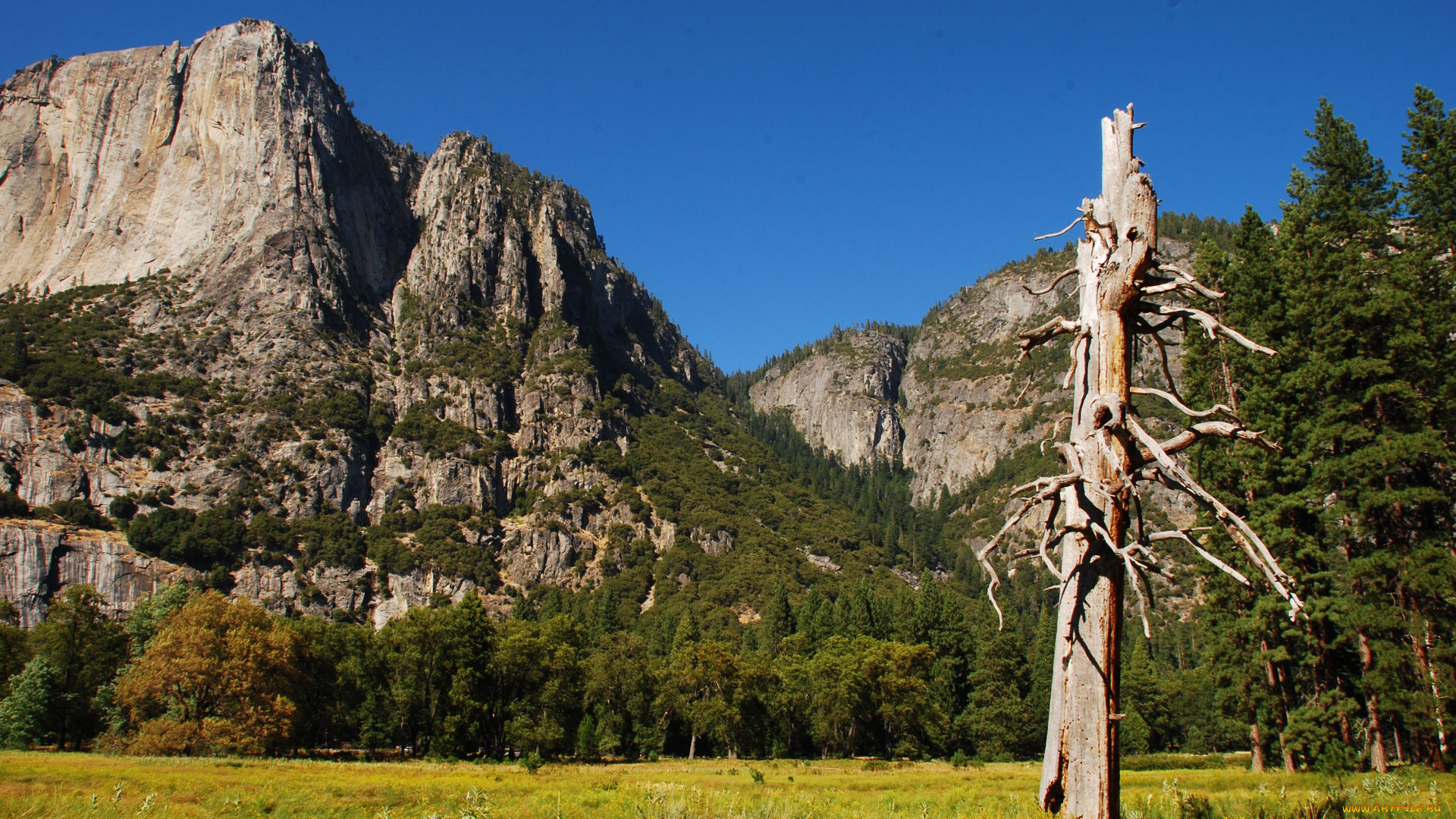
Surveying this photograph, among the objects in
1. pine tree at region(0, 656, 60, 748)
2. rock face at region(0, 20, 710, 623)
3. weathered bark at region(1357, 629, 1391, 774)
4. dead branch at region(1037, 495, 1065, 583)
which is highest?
rock face at region(0, 20, 710, 623)

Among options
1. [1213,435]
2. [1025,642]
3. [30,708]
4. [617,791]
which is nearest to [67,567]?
[30,708]

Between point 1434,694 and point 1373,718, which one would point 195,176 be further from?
point 1434,694

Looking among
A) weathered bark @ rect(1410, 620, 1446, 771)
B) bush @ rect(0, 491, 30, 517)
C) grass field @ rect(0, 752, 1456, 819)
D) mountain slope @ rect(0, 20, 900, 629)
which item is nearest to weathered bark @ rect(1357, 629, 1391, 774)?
weathered bark @ rect(1410, 620, 1446, 771)

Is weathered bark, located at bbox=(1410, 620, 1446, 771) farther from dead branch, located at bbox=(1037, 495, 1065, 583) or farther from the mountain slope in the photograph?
the mountain slope

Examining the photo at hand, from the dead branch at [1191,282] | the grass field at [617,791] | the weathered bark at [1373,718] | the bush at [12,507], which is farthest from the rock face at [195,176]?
the dead branch at [1191,282]

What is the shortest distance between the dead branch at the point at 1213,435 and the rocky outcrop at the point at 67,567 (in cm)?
10930

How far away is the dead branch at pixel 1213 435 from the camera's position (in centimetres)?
659

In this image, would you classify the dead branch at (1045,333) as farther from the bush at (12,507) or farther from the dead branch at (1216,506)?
the bush at (12,507)

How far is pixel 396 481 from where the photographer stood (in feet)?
450

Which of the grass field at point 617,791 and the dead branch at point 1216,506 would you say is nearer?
the dead branch at point 1216,506

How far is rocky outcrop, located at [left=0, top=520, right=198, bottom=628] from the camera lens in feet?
306

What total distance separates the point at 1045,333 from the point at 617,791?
13.4 meters

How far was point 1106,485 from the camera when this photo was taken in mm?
6520

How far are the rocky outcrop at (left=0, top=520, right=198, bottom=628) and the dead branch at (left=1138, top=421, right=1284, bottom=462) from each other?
109 metres
